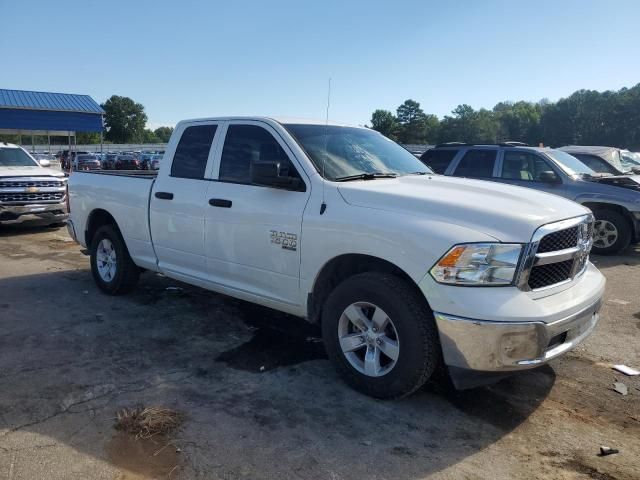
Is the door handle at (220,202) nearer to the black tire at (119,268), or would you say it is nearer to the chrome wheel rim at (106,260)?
the black tire at (119,268)

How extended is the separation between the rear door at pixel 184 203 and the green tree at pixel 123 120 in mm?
120747

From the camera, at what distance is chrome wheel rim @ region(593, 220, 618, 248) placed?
903 cm

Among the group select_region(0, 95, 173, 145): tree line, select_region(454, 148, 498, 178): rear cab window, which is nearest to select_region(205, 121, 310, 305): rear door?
select_region(454, 148, 498, 178): rear cab window

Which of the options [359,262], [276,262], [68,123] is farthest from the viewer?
[68,123]

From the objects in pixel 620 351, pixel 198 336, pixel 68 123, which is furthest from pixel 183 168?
pixel 68 123

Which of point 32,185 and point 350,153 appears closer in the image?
point 350,153

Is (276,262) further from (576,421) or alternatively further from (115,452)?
(576,421)

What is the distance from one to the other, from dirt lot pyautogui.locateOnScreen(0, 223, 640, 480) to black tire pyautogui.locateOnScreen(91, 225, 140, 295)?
0.60 m

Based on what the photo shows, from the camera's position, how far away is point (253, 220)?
14.0 feet

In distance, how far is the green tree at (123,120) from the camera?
116500 mm

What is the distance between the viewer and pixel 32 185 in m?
10.7

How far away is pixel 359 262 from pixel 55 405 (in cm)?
225

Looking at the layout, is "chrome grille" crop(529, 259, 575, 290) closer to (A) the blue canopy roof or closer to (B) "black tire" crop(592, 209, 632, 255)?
(B) "black tire" crop(592, 209, 632, 255)

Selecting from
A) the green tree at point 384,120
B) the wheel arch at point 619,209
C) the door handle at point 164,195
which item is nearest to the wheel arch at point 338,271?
the door handle at point 164,195
